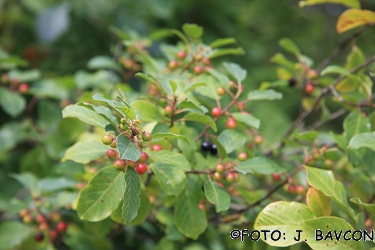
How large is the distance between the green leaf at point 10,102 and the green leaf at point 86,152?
0.64 m

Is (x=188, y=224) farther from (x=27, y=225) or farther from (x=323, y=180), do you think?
(x=27, y=225)

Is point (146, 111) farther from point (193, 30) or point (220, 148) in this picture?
point (193, 30)

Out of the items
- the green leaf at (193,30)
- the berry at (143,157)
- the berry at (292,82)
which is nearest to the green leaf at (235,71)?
the green leaf at (193,30)

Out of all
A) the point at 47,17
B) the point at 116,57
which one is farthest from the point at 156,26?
the point at 116,57

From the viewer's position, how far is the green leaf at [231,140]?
1.17 metres

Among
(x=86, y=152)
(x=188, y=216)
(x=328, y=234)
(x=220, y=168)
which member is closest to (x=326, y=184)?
(x=328, y=234)

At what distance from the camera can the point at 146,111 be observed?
1.10 meters

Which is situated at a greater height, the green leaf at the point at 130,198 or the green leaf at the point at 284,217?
the green leaf at the point at 130,198

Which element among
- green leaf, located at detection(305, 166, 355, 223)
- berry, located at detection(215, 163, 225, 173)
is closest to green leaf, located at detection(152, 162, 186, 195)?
berry, located at detection(215, 163, 225, 173)

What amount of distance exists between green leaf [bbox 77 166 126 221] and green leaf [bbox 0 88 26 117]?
0.76 m

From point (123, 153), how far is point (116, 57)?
1156 millimetres

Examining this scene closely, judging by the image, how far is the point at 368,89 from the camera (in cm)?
132

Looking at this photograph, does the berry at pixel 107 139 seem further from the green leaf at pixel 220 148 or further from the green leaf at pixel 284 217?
the green leaf at pixel 284 217

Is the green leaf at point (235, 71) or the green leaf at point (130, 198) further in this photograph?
the green leaf at point (235, 71)
